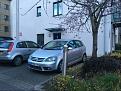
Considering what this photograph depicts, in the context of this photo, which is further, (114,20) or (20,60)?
(114,20)

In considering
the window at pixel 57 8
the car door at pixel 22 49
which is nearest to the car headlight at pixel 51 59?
the car door at pixel 22 49

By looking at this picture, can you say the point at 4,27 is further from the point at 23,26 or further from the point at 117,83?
the point at 117,83

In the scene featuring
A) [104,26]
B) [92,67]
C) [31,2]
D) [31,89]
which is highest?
[31,2]

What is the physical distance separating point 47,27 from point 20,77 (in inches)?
501

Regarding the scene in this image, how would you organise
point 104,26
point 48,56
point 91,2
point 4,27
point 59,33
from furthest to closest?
point 4,27 < point 59,33 < point 104,26 < point 48,56 < point 91,2

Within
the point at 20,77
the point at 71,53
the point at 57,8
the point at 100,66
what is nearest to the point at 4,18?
the point at 57,8

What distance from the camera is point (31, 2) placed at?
2581 cm

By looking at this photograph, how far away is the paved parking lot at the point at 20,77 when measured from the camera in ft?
32.5

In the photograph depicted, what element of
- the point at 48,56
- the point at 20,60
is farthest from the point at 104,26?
the point at 48,56

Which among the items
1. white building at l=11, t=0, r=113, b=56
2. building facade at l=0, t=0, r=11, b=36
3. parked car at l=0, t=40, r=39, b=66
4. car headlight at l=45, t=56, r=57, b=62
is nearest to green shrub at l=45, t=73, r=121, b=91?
car headlight at l=45, t=56, r=57, b=62

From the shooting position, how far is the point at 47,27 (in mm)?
24156

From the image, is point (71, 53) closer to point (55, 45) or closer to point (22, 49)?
point (55, 45)

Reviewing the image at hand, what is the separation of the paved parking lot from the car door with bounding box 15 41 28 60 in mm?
843

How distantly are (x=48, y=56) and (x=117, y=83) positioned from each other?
512 centimetres
